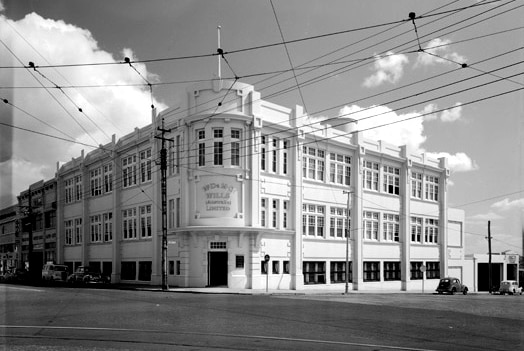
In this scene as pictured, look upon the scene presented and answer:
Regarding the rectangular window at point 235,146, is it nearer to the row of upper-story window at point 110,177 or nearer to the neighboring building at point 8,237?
the row of upper-story window at point 110,177

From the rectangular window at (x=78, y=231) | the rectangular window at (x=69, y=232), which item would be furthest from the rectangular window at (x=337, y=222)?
the rectangular window at (x=69, y=232)

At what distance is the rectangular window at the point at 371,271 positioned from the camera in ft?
163

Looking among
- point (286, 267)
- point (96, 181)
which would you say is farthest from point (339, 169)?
point (96, 181)

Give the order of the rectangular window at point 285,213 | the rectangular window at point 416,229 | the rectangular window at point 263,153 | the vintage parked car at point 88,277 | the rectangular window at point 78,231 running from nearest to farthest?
the rectangular window at point 263,153 < the rectangular window at point 285,213 < the vintage parked car at point 88,277 < the rectangular window at point 416,229 < the rectangular window at point 78,231

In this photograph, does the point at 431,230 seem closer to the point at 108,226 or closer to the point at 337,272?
the point at 337,272

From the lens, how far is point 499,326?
59.6 ft

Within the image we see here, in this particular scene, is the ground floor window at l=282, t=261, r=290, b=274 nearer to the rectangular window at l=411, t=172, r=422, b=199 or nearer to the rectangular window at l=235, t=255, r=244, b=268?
the rectangular window at l=235, t=255, r=244, b=268

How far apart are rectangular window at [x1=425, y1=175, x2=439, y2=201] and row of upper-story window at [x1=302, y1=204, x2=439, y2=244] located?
2277 mm

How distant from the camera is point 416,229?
185 ft

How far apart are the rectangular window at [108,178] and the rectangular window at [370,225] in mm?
24062

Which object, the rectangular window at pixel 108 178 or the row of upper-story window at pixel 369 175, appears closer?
the row of upper-story window at pixel 369 175

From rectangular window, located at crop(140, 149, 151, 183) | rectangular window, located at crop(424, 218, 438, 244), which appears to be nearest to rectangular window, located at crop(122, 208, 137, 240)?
rectangular window, located at crop(140, 149, 151, 183)

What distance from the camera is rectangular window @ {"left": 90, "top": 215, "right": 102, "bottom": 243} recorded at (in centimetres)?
5567

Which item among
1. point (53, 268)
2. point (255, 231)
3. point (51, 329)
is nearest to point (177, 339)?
point (51, 329)
